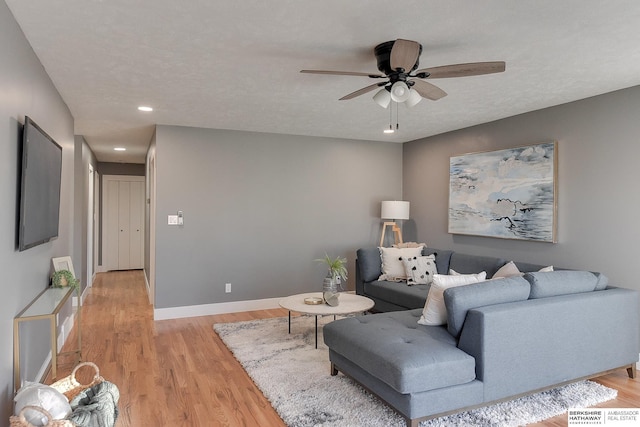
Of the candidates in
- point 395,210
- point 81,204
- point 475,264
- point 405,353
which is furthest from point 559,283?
point 81,204

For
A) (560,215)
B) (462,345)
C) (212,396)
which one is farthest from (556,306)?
(212,396)

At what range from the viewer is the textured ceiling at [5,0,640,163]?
220 cm

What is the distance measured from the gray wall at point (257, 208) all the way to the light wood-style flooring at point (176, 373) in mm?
524

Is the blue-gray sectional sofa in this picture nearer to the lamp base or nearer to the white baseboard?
the white baseboard

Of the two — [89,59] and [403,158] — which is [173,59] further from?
[403,158]

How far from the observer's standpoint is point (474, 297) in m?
2.74

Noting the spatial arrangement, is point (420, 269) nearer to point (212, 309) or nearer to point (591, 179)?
point (591, 179)

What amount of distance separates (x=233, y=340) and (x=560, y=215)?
138 inches

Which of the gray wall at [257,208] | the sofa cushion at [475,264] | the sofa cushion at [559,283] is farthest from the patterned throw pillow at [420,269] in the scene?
the sofa cushion at [559,283]

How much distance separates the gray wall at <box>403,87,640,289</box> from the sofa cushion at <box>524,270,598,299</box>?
0.69 metres

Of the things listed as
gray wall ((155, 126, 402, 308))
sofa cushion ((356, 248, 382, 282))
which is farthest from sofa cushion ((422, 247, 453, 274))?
gray wall ((155, 126, 402, 308))

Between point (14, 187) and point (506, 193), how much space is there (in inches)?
177

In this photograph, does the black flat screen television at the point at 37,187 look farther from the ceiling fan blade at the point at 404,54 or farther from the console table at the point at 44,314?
the ceiling fan blade at the point at 404,54

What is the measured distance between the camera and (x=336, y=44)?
2646 millimetres
